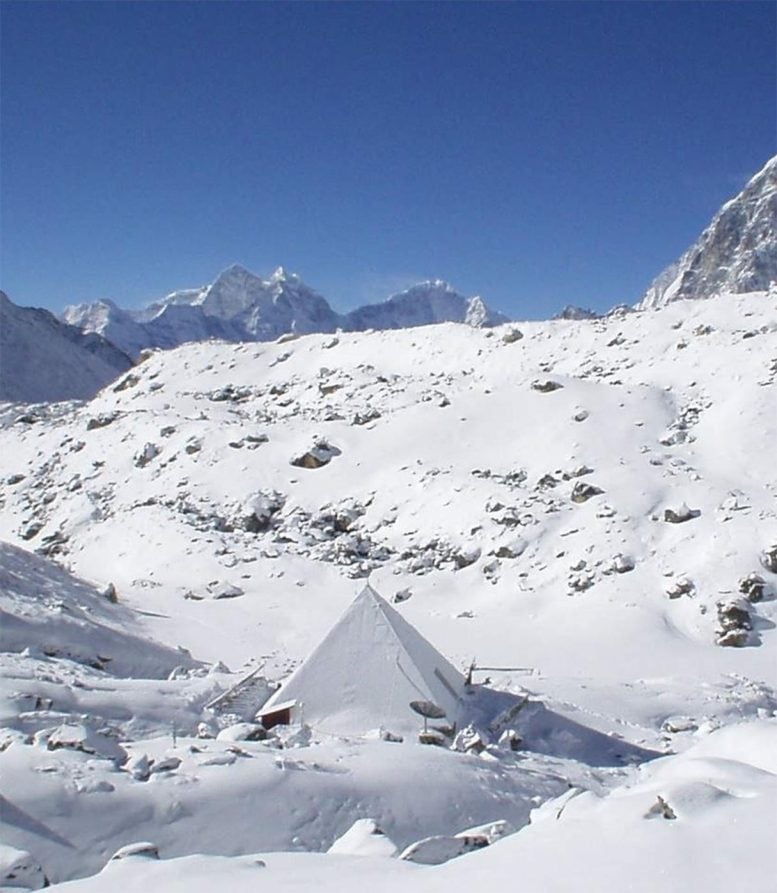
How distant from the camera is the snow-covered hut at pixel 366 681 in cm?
1755

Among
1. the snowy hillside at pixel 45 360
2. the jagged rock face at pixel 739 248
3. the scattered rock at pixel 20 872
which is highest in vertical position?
the jagged rock face at pixel 739 248

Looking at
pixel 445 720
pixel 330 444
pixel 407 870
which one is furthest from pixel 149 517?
pixel 407 870

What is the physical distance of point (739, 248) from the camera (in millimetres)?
176750

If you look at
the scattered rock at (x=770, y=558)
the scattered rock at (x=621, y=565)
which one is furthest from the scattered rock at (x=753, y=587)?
the scattered rock at (x=621, y=565)

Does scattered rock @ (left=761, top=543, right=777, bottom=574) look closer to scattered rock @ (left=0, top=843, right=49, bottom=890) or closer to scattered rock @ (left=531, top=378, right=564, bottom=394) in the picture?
scattered rock @ (left=531, top=378, right=564, bottom=394)

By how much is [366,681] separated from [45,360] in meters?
136

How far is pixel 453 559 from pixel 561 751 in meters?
14.7

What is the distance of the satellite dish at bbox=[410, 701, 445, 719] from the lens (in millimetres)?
17625

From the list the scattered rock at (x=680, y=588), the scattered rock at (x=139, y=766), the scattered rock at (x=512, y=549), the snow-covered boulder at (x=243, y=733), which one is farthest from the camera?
the scattered rock at (x=512, y=549)

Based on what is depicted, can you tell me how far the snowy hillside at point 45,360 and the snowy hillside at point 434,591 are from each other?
237 ft

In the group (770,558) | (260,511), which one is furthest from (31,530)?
(770,558)

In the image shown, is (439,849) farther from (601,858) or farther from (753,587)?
(753,587)

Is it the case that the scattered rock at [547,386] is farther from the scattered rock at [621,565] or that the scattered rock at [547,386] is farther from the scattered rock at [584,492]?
the scattered rock at [621,565]

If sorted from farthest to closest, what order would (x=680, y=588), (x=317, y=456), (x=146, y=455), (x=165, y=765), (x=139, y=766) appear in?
1. (x=146, y=455)
2. (x=317, y=456)
3. (x=680, y=588)
4. (x=165, y=765)
5. (x=139, y=766)
